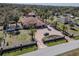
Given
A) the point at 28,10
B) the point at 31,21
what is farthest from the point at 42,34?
the point at 28,10

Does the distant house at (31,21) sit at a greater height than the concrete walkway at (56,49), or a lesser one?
greater

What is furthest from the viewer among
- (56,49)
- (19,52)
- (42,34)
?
(42,34)

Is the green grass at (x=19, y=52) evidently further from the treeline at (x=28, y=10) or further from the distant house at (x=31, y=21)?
the treeline at (x=28, y=10)

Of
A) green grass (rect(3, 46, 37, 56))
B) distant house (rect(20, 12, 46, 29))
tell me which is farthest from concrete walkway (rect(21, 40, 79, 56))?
distant house (rect(20, 12, 46, 29))

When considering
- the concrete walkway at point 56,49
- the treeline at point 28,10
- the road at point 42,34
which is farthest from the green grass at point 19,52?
the treeline at point 28,10

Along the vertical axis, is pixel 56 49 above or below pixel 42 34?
below

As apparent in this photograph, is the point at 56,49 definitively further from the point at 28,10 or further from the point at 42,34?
the point at 28,10

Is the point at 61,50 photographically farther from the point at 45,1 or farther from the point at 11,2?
the point at 11,2

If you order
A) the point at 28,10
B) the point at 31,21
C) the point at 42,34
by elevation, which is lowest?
the point at 42,34
